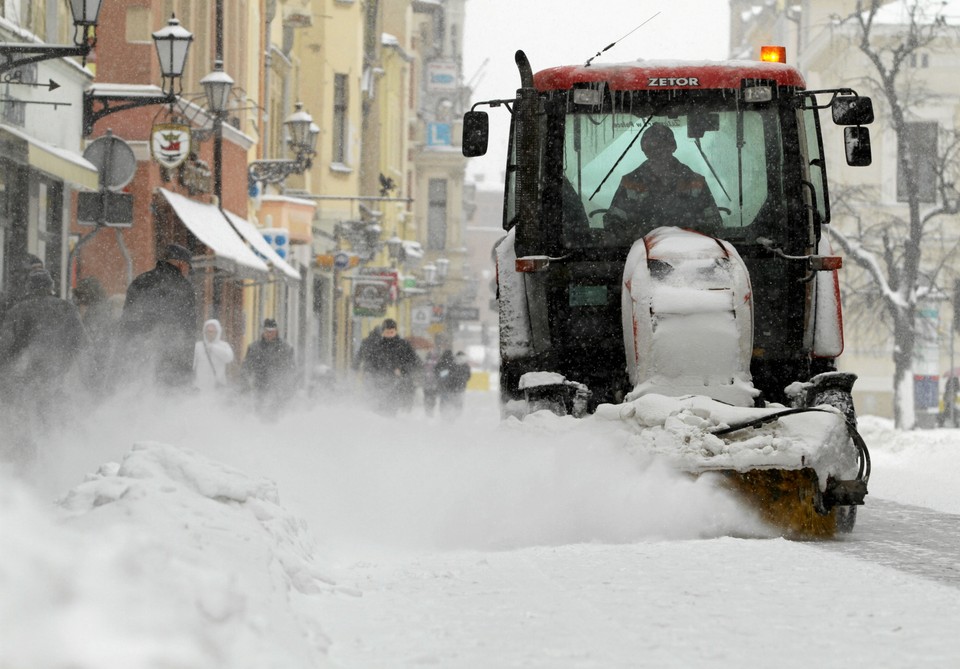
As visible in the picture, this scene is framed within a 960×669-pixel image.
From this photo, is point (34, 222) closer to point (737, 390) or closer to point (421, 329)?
point (737, 390)

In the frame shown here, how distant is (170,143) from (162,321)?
9.58 metres

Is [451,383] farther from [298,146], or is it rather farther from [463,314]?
[463,314]

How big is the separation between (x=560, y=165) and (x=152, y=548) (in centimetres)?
602

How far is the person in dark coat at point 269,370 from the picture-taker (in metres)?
20.0

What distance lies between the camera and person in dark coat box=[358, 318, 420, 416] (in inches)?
871

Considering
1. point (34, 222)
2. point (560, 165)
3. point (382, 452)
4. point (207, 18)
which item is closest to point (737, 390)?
point (560, 165)

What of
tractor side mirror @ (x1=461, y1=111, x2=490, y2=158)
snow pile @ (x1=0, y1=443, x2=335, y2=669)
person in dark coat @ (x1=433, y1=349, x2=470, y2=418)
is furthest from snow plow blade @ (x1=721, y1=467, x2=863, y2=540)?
person in dark coat @ (x1=433, y1=349, x2=470, y2=418)

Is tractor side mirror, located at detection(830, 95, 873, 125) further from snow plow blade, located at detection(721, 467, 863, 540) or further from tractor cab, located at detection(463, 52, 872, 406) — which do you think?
snow plow blade, located at detection(721, 467, 863, 540)

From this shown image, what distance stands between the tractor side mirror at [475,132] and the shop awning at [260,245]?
18580mm

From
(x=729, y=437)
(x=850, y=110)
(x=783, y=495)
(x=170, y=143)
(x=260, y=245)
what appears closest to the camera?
(x=783, y=495)

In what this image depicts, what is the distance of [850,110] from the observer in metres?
10.4

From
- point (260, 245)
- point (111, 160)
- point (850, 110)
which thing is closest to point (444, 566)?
point (850, 110)

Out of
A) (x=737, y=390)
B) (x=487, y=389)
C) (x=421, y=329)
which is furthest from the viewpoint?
(x=487, y=389)

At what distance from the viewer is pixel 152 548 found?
524 centimetres
